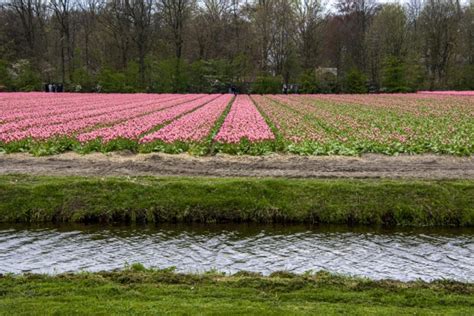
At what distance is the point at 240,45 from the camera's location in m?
78.4

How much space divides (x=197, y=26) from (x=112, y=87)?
21.6 metres

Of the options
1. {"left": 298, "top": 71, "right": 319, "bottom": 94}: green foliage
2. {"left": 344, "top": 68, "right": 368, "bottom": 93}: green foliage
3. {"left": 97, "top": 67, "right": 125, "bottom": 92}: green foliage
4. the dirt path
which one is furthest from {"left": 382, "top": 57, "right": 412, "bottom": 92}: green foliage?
the dirt path

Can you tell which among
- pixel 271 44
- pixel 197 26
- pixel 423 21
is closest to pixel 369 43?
pixel 423 21

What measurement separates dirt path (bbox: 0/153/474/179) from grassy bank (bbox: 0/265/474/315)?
661cm

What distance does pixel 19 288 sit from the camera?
20.9ft

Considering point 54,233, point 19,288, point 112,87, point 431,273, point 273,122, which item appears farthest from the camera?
point 112,87

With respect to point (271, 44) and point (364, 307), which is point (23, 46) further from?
point (364, 307)

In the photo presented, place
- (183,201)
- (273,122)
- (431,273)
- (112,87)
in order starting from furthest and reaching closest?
(112,87), (273,122), (183,201), (431,273)

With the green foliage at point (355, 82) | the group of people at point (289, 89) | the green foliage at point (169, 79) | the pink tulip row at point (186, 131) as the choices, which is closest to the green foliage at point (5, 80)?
the green foliage at point (169, 79)

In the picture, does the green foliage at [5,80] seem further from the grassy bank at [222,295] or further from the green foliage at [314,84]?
the grassy bank at [222,295]

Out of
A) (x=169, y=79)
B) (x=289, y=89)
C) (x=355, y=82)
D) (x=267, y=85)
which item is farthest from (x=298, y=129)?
(x=289, y=89)

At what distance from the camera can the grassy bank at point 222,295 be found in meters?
5.61

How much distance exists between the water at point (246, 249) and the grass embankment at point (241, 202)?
0.43 metres

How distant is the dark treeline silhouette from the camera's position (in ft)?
224
